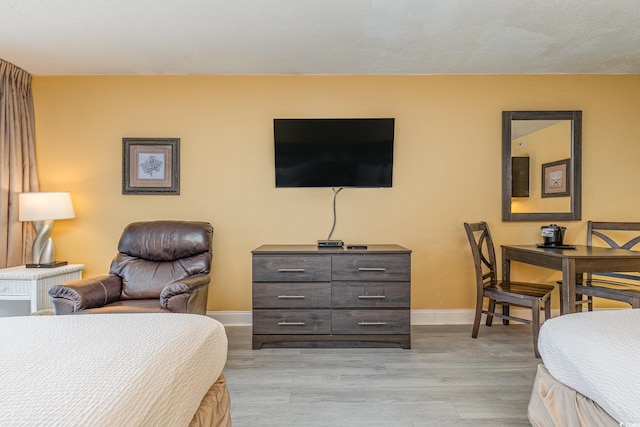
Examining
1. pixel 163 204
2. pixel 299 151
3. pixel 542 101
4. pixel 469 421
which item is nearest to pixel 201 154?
pixel 163 204

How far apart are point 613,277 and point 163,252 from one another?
4.01 metres

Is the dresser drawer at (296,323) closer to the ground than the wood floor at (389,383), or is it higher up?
higher up

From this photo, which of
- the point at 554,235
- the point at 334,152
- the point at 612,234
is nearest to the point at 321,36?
the point at 334,152

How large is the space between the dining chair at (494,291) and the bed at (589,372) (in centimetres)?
121

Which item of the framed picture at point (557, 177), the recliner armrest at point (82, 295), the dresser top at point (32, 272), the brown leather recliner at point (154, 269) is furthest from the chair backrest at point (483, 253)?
the dresser top at point (32, 272)

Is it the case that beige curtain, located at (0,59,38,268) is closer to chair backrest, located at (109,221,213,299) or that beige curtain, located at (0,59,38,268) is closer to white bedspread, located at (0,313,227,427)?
chair backrest, located at (109,221,213,299)

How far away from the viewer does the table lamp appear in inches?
116

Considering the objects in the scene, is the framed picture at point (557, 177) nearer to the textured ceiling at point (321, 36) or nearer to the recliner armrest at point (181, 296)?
→ the textured ceiling at point (321, 36)

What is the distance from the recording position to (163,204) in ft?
11.2

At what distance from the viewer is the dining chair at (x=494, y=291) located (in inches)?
106

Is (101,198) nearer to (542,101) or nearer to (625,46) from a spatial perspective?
(542,101)

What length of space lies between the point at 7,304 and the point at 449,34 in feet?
14.1

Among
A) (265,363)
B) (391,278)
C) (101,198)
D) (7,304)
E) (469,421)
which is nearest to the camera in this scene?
(469,421)

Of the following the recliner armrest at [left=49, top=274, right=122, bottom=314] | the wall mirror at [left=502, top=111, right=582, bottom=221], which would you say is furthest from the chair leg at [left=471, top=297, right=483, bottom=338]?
the recliner armrest at [left=49, top=274, right=122, bottom=314]
